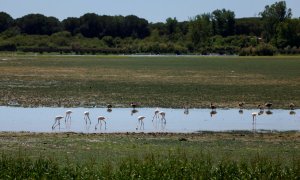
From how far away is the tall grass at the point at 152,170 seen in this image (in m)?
13.2

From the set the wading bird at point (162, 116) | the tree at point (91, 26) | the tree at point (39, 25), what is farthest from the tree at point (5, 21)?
the wading bird at point (162, 116)

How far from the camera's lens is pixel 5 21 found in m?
195

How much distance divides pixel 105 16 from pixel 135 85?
484 ft

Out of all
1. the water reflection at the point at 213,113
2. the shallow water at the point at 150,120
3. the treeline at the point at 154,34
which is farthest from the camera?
the treeline at the point at 154,34

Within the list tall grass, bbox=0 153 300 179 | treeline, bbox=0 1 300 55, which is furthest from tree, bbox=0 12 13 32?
tall grass, bbox=0 153 300 179

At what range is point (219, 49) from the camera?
513 feet

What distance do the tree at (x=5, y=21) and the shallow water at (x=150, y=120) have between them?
16795cm

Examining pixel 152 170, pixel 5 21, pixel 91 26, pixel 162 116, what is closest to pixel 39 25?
pixel 5 21

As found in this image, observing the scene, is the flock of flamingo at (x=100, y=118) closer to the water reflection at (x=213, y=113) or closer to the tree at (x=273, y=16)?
the water reflection at (x=213, y=113)

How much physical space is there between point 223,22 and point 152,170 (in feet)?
560

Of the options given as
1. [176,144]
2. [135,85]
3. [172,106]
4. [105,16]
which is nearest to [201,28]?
[105,16]

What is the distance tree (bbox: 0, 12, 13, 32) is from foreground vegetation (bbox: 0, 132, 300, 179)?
177008 mm

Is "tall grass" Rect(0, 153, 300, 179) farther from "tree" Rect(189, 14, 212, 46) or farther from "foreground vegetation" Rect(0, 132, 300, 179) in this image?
"tree" Rect(189, 14, 212, 46)

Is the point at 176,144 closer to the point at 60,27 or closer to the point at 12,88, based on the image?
the point at 12,88
